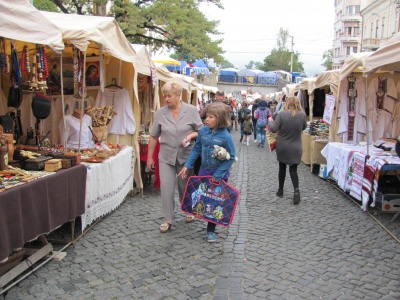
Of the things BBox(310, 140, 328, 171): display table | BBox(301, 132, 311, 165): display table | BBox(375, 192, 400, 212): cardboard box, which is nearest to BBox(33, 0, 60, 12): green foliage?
BBox(301, 132, 311, 165): display table

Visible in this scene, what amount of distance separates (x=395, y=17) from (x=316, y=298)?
43.6 meters

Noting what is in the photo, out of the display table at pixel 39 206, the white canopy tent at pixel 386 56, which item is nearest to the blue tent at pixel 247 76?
the white canopy tent at pixel 386 56

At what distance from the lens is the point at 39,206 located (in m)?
3.73

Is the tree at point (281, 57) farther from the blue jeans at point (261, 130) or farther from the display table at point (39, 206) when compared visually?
the display table at point (39, 206)

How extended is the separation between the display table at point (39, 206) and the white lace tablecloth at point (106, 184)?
24cm

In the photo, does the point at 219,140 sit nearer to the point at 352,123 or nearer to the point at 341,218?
the point at 341,218

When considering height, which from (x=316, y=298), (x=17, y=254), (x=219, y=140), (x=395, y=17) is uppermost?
(x=395, y=17)

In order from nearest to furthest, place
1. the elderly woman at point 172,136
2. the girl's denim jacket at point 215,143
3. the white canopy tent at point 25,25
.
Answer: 1. the white canopy tent at point 25,25
2. the girl's denim jacket at point 215,143
3. the elderly woman at point 172,136

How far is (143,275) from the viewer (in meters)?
3.90

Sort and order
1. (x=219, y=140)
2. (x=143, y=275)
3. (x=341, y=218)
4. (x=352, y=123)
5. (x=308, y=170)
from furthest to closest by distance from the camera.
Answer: (x=308, y=170), (x=352, y=123), (x=341, y=218), (x=219, y=140), (x=143, y=275)

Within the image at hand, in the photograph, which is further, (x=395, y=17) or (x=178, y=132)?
(x=395, y=17)

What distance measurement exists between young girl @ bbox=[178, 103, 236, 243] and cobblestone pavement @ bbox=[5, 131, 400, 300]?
896 millimetres

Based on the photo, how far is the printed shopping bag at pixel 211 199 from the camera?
454cm

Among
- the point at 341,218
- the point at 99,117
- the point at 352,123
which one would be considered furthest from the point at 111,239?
the point at 352,123
